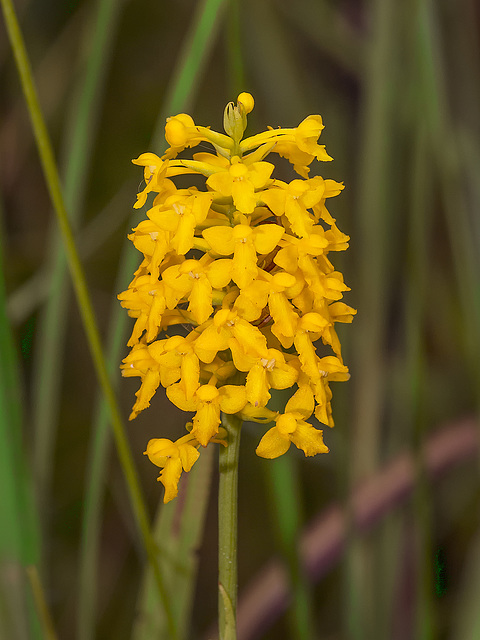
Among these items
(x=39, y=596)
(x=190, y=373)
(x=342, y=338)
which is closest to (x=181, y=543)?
(x=39, y=596)

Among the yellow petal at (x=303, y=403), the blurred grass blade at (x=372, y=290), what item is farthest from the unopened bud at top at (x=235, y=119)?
the blurred grass blade at (x=372, y=290)

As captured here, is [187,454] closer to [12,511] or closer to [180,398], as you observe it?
[180,398]

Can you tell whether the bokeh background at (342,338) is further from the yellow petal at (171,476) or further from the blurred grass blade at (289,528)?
the yellow petal at (171,476)

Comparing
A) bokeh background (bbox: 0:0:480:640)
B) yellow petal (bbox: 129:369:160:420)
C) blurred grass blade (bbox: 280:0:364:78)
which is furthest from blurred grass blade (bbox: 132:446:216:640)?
blurred grass blade (bbox: 280:0:364:78)

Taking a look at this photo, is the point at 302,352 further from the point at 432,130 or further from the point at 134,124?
the point at 134,124

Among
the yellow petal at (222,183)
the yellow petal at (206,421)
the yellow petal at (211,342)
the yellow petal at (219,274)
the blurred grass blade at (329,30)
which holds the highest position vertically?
the blurred grass blade at (329,30)

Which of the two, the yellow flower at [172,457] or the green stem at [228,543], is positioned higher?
the yellow flower at [172,457]

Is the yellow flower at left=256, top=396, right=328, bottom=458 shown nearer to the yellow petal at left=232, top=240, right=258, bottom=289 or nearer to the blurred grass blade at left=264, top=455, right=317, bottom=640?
the yellow petal at left=232, top=240, right=258, bottom=289

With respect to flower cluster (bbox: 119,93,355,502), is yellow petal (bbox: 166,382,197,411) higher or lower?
lower
